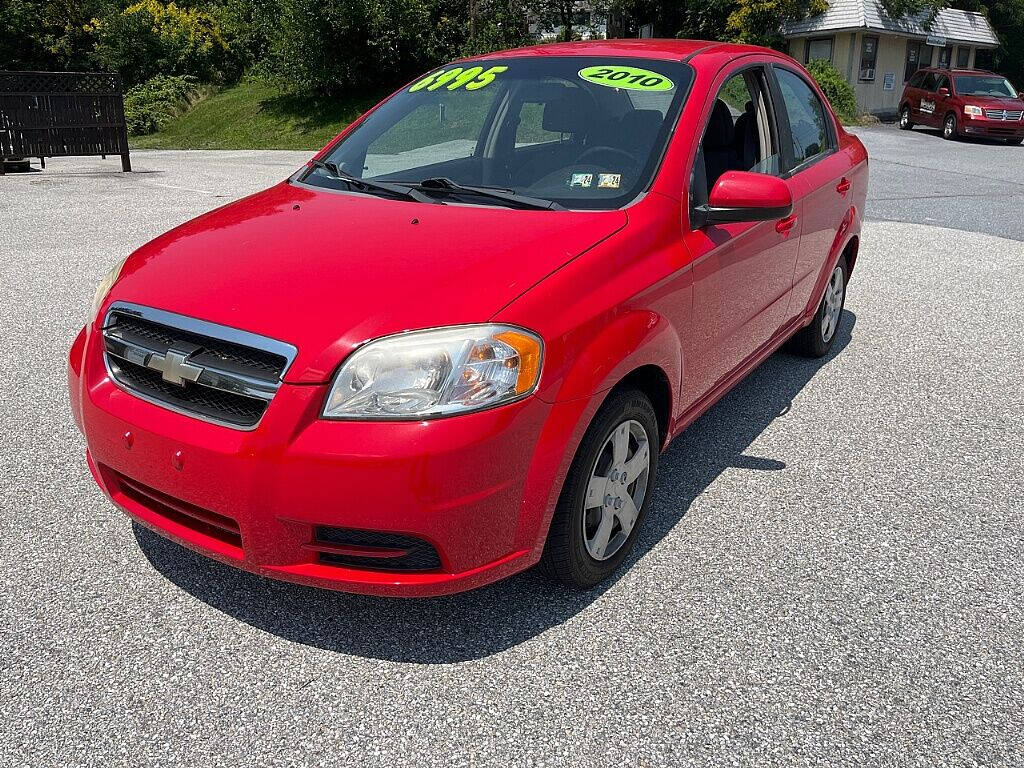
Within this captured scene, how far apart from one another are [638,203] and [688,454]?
1.37 meters

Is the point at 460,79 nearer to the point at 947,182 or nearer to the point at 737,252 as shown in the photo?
the point at 737,252

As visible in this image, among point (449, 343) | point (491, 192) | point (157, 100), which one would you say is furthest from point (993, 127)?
point (157, 100)

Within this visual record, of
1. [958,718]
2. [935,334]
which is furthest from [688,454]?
[935,334]

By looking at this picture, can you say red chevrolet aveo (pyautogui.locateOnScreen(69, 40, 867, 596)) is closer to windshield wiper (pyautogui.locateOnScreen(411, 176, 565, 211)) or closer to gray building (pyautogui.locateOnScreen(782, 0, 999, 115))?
windshield wiper (pyautogui.locateOnScreen(411, 176, 565, 211))

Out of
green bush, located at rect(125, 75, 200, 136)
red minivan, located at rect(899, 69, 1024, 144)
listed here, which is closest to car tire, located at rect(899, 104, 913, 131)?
red minivan, located at rect(899, 69, 1024, 144)

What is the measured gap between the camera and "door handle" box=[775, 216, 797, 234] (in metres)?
3.81

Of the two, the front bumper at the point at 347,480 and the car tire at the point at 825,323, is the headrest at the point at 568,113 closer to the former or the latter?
the front bumper at the point at 347,480

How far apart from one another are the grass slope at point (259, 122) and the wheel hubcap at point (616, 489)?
68.1ft

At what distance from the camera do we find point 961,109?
21.4 meters

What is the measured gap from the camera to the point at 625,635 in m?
2.62

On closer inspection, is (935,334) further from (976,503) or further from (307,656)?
(307,656)

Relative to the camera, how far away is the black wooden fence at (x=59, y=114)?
13297 millimetres

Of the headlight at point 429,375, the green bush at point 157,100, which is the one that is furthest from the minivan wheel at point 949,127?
the headlight at point 429,375

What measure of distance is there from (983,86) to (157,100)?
24.6 meters
